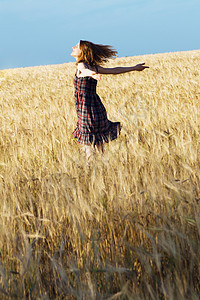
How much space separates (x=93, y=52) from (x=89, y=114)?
22.4 inches

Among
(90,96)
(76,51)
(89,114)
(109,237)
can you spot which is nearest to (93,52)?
(76,51)

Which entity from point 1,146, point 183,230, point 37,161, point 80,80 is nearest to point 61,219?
point 183,230

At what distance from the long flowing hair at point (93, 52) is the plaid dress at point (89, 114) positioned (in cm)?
16

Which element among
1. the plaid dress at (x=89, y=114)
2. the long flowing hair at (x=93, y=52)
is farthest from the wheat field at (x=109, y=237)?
the long flowing hair at (x=93, y=52)

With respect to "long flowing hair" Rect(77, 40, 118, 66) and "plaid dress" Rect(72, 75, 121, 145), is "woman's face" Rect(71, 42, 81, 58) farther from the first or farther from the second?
"plaid dress" Rect(72, 75, 121, 145)

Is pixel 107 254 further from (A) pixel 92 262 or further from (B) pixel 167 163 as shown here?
(B) pixel 167 163

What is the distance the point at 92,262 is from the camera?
1.43 m

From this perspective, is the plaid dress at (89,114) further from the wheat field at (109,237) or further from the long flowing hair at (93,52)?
the wheat field at (109,237)

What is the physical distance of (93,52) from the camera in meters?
3.13

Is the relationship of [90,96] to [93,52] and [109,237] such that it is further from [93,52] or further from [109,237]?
[109,237]

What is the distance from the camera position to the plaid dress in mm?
3170

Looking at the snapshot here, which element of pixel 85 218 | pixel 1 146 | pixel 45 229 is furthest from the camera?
pixel 1 146

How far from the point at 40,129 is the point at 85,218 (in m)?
2.67

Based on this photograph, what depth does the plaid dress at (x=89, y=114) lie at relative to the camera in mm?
3170
